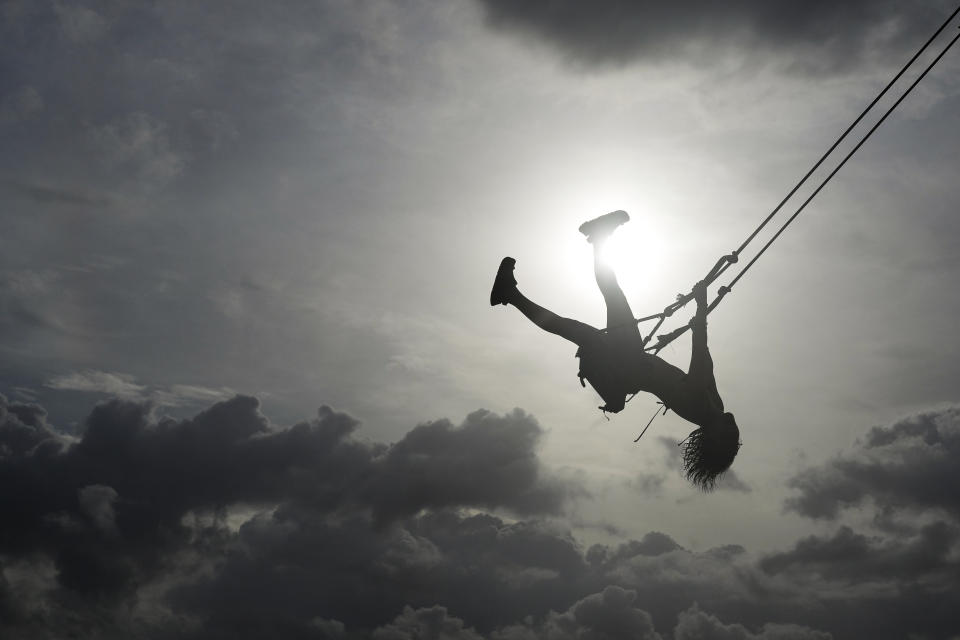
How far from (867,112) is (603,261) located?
4278 mm

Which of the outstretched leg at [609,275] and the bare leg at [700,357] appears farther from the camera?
the outstretched leg at [609,275]

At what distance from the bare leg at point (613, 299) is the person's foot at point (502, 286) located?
1369 mm

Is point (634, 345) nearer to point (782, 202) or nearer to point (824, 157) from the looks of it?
point (782, 202)

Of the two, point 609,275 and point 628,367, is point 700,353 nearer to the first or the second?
point 628,367

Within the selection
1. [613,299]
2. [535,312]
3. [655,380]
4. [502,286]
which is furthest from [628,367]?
[502,286]

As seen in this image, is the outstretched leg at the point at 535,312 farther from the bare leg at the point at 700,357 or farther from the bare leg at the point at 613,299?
the bare leg at the point at 700,357

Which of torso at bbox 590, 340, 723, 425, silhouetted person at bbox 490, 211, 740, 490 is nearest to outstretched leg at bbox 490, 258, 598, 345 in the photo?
silhouetted person at bbox 490, 211, 740, 490

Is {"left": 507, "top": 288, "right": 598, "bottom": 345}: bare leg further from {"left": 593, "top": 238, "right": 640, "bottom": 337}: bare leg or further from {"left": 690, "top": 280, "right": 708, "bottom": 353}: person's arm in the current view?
{"left": 690, "top": 280, "right": 708, "bottom": 353}: person's arm

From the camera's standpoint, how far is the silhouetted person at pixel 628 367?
39.3 feet

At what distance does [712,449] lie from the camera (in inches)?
486

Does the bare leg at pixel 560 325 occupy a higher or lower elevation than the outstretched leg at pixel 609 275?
lower

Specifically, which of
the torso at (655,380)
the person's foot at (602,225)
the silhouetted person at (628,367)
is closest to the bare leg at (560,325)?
the silhouetted person at (628,367)

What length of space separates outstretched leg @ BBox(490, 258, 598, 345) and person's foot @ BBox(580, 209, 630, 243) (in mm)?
1384

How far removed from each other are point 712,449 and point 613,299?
2747mm
